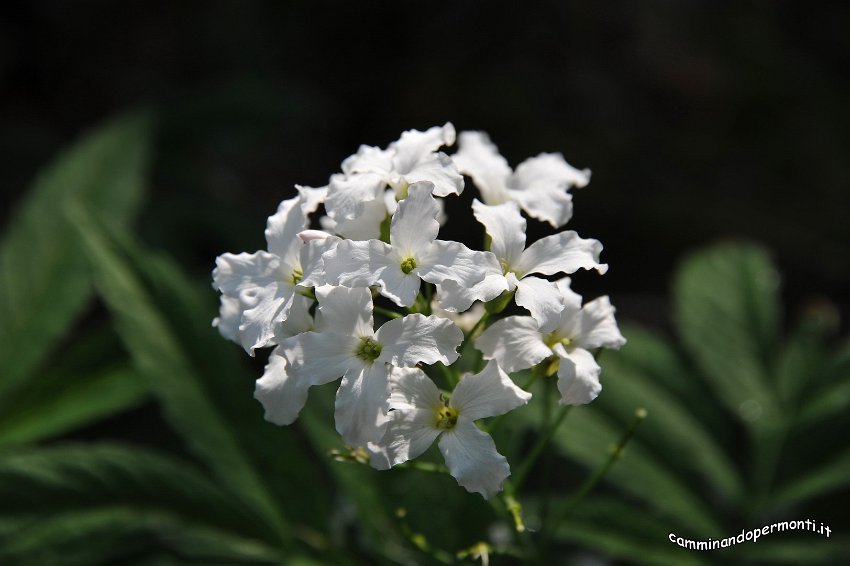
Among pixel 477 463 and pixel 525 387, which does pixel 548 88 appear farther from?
pixel 477 463

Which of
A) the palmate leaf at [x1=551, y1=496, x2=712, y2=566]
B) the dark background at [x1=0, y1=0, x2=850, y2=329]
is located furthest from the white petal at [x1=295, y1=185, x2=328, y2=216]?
the dark background at [x1=0, y1=0, x2=850, y2=329]

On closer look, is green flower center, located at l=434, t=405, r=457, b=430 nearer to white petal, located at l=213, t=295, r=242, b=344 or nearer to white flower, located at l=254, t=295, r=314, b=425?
white flower, located at l=254, t=295, r=314, b=425

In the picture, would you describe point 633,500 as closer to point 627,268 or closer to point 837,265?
point 627,268

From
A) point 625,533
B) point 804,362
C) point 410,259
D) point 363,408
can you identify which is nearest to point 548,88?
point 804,362

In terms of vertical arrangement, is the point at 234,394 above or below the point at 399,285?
below

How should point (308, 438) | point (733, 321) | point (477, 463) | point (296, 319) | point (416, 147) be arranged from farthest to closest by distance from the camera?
point (733, 321), point (308, 438), point (416, 147), point (296, 319), point (477, 463)

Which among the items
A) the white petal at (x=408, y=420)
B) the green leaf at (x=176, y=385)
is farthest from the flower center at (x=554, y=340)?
the green leaf at (x=176, y=385)
